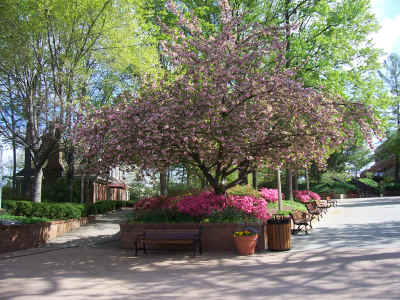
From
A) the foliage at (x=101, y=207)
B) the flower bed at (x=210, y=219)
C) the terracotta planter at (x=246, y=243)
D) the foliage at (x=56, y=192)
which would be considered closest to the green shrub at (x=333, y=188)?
the foliage at (x=101, y=207)

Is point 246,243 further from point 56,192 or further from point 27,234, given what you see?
point 56,192

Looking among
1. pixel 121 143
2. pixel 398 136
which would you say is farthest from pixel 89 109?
pixel 398 136

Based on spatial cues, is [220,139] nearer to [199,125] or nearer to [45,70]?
[199,125]

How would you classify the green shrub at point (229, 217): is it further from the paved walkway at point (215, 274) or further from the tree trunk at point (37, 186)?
the tree trunk at point (37, 186)

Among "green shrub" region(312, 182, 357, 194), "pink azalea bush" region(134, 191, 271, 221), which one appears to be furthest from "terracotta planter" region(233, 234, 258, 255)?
"green shrub" region(312, 182, 357, 194)

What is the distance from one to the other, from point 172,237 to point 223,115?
12.1 ft

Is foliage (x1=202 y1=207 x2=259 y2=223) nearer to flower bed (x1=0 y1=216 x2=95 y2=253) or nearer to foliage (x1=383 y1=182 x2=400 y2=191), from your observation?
flower bed (x1=0 y1=216 x2=95 y2=253)

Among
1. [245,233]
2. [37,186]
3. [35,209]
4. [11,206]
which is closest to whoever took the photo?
[245,233]

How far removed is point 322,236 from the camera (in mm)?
12461

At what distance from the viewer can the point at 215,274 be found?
25.1ft

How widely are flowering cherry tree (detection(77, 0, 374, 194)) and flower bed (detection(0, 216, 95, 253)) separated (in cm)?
A: 359

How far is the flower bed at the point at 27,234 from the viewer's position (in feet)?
36.6

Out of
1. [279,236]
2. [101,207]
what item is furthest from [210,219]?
[101,207]

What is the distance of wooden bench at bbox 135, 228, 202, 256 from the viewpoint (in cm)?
997
